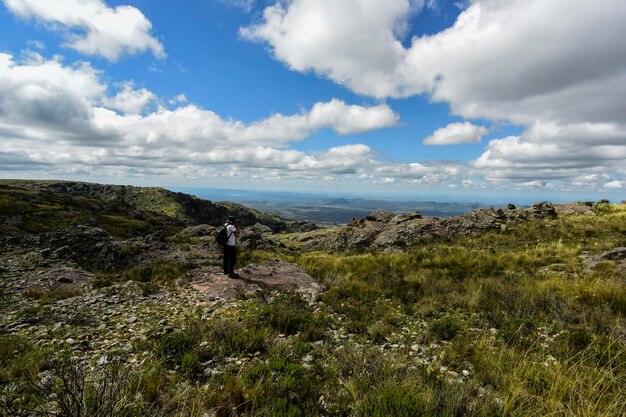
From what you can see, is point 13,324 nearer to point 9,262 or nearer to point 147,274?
point 147,274

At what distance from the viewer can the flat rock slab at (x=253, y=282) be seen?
52.3 feet

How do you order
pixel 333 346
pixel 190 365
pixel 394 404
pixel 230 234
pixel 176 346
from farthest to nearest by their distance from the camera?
pixel 230 234 → pixel 333 346 → pixel 176 346 → pixel 190 365 → pixel 394 404

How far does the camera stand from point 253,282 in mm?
17953

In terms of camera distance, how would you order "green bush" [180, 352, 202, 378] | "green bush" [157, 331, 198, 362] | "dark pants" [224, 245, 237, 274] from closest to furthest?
"green bush" [180, 352, 202, 378] → "green bush" [157, 331, 198, 362] → "dark pants" [224, 245, 237, 274]

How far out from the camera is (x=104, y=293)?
15305 mm

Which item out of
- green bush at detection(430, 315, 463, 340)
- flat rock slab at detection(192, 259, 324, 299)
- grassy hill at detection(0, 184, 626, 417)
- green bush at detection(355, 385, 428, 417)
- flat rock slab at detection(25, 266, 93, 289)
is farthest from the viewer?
flat rock slab at detection(25, 266, 93, 289)

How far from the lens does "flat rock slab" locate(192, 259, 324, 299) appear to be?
15945mm

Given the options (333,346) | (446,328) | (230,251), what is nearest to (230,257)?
(230,251)

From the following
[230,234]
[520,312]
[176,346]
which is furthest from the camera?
[230,234]

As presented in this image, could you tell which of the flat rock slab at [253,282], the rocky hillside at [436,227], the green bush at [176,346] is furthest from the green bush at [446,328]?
the rocky hillside at [436,227]

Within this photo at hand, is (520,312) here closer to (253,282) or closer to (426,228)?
(253,282)

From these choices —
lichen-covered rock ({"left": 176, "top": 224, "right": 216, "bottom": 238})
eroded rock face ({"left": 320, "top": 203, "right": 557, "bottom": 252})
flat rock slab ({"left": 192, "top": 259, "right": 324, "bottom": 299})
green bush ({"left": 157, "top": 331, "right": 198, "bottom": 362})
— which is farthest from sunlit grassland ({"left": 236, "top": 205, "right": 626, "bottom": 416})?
lichen-covered rock ({"left": 176, "top": 224, "right": 216, "bottom": 238})

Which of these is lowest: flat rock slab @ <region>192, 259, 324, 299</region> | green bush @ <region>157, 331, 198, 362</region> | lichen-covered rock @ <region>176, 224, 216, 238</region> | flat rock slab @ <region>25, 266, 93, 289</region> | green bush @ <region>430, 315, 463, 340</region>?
lichen-covered rock @ <region>176, 224, 216, 238</region>

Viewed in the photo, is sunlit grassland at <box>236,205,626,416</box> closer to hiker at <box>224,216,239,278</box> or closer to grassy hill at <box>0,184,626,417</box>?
grassy hill at <box>0,184,626,417</box>
